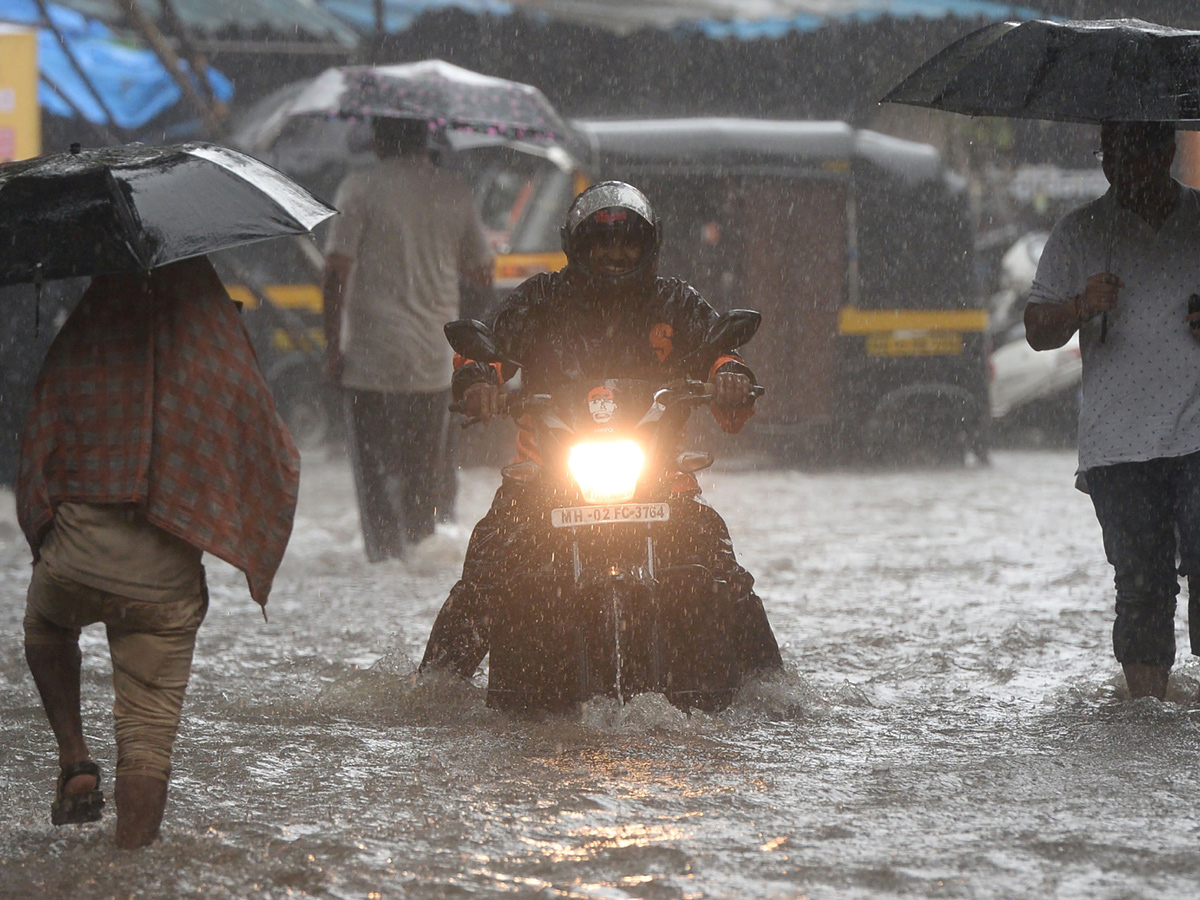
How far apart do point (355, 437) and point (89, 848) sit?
4435 millimetres

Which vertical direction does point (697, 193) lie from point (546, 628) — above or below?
above

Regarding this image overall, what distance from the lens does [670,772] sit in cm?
415

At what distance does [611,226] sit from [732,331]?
1.44 ft

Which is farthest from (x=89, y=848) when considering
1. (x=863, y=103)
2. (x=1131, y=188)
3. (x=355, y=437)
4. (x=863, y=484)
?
(x=863, y=103)

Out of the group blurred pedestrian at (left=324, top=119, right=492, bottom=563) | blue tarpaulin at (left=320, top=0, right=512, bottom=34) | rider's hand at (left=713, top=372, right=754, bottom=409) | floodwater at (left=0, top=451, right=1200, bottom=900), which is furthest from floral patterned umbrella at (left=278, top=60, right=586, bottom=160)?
blue tarpaulin at (left=320, top=0, right=512, bottom=34)

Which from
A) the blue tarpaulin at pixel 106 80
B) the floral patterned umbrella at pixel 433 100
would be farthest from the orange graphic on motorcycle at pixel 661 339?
the blue tarpaulin at pixel 106 80

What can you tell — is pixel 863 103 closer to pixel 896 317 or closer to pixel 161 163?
pixel 896 317

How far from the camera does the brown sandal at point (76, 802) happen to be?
3.47 metres

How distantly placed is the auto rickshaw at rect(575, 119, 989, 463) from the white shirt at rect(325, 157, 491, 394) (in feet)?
18.3

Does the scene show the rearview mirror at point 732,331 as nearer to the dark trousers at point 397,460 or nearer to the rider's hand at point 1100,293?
the rider's hand at point 1100,293

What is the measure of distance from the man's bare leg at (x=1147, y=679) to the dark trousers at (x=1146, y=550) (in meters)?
0.02

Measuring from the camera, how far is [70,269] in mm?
3242

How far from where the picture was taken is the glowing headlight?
4.55m

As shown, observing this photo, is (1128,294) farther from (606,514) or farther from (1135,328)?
(606,514)
